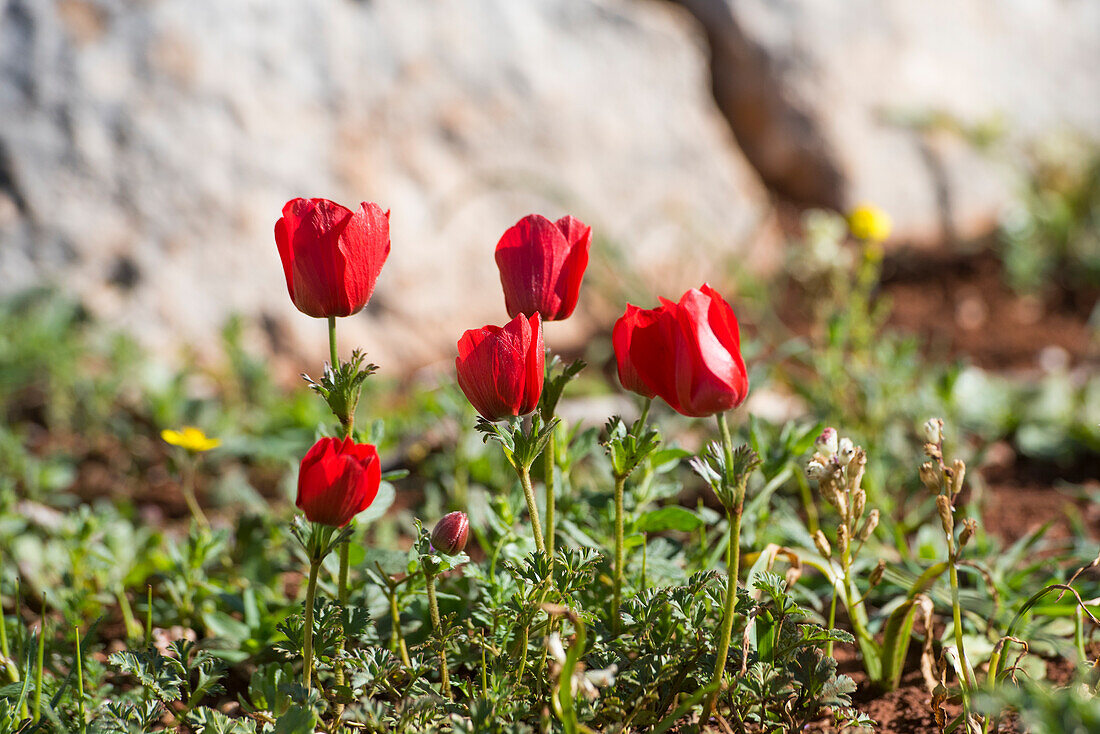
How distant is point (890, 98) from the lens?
153 inches

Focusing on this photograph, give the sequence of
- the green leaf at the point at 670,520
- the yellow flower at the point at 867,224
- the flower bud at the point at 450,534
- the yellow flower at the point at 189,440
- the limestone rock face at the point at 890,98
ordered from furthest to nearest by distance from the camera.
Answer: the limestone rock face at the point at 890,98 < the yellow flower at the point at 867,224 < the yellow flower at the point at 189,440 < the green leaf at the point at 670,520 < the flower bud at the point at 450,534

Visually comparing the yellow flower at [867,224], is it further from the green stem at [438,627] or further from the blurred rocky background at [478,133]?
the green stem at [438,627]

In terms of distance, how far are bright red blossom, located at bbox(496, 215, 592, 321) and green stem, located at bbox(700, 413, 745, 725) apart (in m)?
0.26

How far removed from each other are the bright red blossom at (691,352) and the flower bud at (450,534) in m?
0.28

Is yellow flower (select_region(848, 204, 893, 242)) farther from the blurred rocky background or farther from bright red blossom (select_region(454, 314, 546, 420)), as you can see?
bright red blossom (select_region(454, 314, 546, 420))

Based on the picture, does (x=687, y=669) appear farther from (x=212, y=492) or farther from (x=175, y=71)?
(x=175, y=71)

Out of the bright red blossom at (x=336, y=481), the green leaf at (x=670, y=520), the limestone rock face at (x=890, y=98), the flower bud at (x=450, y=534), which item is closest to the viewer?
the bright red blossom at (x=336, y=481)

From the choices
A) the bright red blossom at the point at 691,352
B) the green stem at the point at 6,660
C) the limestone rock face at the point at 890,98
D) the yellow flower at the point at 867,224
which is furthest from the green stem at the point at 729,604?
the limestone rock face at the point at 890,98

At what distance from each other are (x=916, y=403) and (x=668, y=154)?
65.7 inches

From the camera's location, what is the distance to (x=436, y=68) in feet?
10.4

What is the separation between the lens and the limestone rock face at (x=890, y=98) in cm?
379

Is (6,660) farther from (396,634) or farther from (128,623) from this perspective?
(396,634)

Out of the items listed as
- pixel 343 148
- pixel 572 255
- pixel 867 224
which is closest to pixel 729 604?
pixel 572 255

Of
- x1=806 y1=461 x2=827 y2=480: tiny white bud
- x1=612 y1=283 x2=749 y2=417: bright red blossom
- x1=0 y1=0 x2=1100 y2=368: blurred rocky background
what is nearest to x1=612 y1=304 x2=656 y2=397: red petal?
x1=612 y1=283 x2=749 y2=417: bright red blossom
